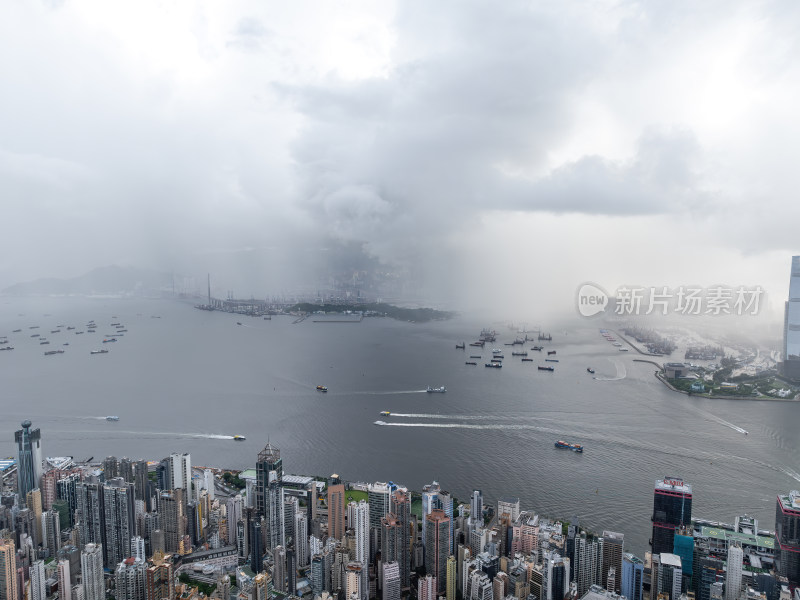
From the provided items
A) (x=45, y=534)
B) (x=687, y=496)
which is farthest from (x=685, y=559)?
(x=45, y=534)

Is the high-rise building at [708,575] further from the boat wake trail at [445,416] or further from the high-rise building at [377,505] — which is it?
the boat wake trail at [445,416]

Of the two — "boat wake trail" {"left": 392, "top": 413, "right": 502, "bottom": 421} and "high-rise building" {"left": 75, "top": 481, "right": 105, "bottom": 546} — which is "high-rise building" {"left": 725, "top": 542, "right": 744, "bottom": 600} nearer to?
"boat wake trail" {"left": 392, "top": 413, "right": 502, "bottom": 421}

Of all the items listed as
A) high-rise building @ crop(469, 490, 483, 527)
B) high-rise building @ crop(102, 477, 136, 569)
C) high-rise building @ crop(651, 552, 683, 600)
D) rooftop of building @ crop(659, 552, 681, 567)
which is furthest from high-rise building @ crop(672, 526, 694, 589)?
high-rise building @ crop(102, 477, 136, 569)

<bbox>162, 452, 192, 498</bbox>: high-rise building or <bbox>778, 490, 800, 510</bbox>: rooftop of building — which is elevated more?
<bbox>778, 490, 800, 510</bbox>: rooftop of building

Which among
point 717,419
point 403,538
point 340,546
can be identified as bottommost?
point 340,546

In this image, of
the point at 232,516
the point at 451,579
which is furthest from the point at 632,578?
the point at 232,516

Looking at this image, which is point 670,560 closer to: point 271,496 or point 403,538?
point 403,538
